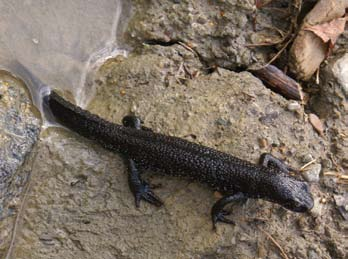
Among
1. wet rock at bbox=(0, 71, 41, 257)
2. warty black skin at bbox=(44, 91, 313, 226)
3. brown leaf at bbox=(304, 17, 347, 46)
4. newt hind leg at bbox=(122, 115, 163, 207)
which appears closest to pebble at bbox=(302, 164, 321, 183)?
warty black skin at bbox=(44, 91, 313, 226)

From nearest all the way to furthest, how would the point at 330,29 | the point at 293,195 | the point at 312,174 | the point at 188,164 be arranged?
1. the point at 293,195
2. the point at 188,164
3. the point at 312,174
4. the point at 330,29

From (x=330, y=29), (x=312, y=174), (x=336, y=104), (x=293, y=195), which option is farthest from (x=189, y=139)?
(x=330, y=29)

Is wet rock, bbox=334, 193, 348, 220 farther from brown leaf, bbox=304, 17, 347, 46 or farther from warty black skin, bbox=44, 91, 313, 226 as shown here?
brown leaf, bbox=304, 17, 347, 46

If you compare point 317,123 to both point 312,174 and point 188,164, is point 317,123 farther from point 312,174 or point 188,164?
point 188,164

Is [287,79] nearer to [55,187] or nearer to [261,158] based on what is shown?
[261,158]

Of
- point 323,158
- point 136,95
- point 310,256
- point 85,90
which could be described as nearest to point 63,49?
point 85,90

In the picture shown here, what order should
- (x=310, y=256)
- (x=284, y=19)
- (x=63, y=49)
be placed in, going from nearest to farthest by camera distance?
(x=310, y=256) < (x=63, y=49) < (x=284, y=19)
